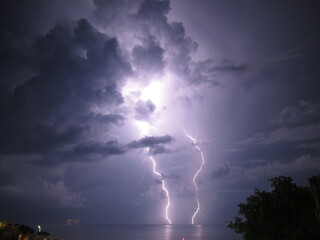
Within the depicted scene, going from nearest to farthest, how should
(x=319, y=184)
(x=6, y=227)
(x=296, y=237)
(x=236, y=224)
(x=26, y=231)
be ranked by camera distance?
(x=296, y=237), (x=319, y=184), (x=236, y=224), (x=6, y=227), (x=26, y=231)

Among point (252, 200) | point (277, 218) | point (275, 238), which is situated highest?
point (252, 200)

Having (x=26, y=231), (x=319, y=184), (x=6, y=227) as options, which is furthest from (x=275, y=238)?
(x=26, y=231)

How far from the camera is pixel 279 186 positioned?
76.4 ft

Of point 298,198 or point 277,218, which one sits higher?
point 298,198

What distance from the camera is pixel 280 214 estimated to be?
22.0 meters

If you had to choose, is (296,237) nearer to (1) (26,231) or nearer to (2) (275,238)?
(2) (275,238)

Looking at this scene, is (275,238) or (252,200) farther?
(252,200)

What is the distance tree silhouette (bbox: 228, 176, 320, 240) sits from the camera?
1992 centimetres

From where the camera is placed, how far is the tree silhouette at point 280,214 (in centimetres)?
1992

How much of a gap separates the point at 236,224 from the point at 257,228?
2720 mm

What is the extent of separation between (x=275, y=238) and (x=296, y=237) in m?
1.84

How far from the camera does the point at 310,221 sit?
66.0 feet

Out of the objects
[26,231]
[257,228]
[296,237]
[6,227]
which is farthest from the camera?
[26,231]

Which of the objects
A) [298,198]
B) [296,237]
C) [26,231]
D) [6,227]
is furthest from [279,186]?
[26,231]
